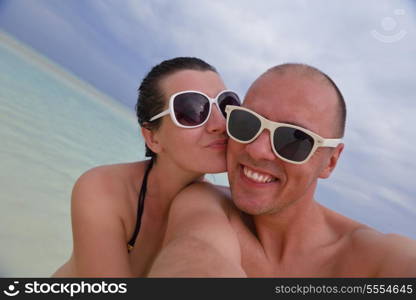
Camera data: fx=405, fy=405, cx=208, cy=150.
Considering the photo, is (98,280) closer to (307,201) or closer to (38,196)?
(307,201)

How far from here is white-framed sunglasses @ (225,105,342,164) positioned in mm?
2166

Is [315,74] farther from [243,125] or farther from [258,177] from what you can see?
[258,177]

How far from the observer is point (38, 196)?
6.73m

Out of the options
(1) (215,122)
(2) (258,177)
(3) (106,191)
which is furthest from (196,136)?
(3) (106,191)

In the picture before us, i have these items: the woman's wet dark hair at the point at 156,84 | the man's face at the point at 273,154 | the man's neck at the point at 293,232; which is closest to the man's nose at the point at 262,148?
the man's face at the point at 273,154

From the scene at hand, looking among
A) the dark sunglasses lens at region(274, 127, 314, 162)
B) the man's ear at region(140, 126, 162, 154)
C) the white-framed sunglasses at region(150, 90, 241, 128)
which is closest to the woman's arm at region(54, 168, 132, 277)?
the man's ear at region(140, 126, 162, 154)

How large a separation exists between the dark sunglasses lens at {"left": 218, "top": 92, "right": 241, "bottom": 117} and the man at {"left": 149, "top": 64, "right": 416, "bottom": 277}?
335 mm

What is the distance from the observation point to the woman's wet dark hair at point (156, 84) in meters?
2.82

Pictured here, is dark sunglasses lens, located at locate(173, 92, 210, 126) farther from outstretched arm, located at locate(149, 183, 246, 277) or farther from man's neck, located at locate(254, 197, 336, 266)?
man's neck, located at locate(254, 197, 336, 266)

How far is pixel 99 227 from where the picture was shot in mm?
2535

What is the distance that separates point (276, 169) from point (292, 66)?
61cm

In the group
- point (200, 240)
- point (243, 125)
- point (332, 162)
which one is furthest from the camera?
point (332, 162)

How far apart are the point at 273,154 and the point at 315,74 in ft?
1.73

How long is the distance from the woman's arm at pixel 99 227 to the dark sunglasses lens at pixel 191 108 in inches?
25.2
